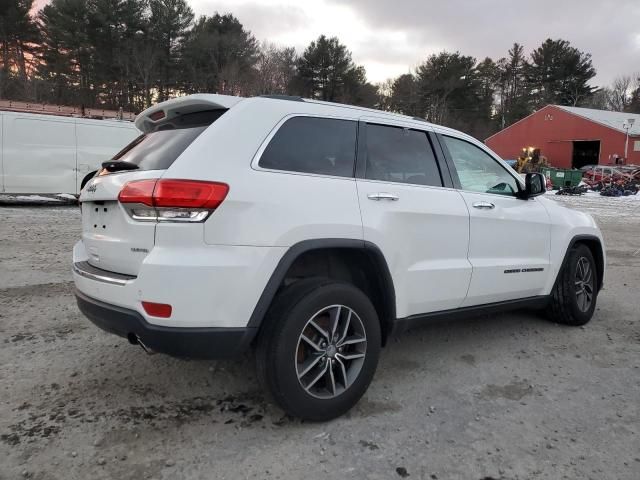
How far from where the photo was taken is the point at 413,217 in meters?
3.20

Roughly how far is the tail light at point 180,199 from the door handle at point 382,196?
95 cm

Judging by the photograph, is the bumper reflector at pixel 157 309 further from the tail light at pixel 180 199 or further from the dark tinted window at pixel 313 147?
the dark tinted window at pixel 313 147

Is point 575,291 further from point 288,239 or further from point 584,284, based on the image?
point 288,239

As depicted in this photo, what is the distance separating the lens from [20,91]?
129 ft

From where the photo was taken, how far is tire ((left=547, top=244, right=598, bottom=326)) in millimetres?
4574

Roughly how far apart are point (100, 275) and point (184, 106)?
110 cm

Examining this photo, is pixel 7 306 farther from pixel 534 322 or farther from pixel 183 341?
pixel 534 322

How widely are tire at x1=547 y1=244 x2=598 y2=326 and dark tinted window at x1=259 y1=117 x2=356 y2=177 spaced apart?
8.54ft

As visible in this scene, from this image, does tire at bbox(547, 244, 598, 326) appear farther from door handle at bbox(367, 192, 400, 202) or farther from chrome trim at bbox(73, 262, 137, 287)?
chrome trim at bbox(73, 262, 137, 287)

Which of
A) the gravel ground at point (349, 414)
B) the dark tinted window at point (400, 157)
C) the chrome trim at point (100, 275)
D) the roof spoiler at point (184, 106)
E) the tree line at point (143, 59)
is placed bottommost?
the gravel ground at point (349, 414)

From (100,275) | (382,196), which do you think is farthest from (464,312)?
(100,275)

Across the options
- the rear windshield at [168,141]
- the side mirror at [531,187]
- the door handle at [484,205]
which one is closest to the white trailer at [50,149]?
the rear windshield at [168,141]

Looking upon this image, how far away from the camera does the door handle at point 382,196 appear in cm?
303

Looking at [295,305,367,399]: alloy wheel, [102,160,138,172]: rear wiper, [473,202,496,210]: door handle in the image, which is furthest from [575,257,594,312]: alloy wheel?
[102,160,138,172]: rear wiper
